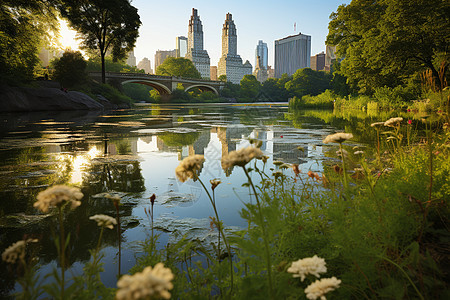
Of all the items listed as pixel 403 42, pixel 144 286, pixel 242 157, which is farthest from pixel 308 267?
pixel 403 42

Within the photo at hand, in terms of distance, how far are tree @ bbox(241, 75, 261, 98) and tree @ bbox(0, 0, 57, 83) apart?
250 ft

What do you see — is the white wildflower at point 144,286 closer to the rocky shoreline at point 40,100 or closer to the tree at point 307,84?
the rocky shoreline at point 40,100

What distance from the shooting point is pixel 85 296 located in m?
1.30

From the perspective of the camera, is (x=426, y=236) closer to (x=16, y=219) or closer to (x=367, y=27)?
(x=16, y=219)

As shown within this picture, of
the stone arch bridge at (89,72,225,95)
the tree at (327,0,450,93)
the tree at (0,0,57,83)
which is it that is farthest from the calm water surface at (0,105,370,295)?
the stone arch bridge at (89,72,225,95)

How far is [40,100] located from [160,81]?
44338mm

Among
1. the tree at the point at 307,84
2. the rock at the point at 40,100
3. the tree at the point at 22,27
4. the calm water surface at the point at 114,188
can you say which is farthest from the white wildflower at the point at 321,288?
the tree at the point at 307,84

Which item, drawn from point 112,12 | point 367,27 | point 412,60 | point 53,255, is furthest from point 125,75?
point 53,255

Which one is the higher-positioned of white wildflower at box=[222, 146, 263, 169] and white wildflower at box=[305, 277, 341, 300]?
white wildflower at box=[222, 146, 263, 169]

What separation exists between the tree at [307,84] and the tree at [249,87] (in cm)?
A: 1219

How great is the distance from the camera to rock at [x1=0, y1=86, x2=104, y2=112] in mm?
19266

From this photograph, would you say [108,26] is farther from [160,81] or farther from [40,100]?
[160,81]

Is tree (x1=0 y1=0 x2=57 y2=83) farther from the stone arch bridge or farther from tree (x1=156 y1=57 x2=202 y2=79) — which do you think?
tree (x1=156 y1=57 x2=202 y2=79)

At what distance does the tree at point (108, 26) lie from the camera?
3114cm
